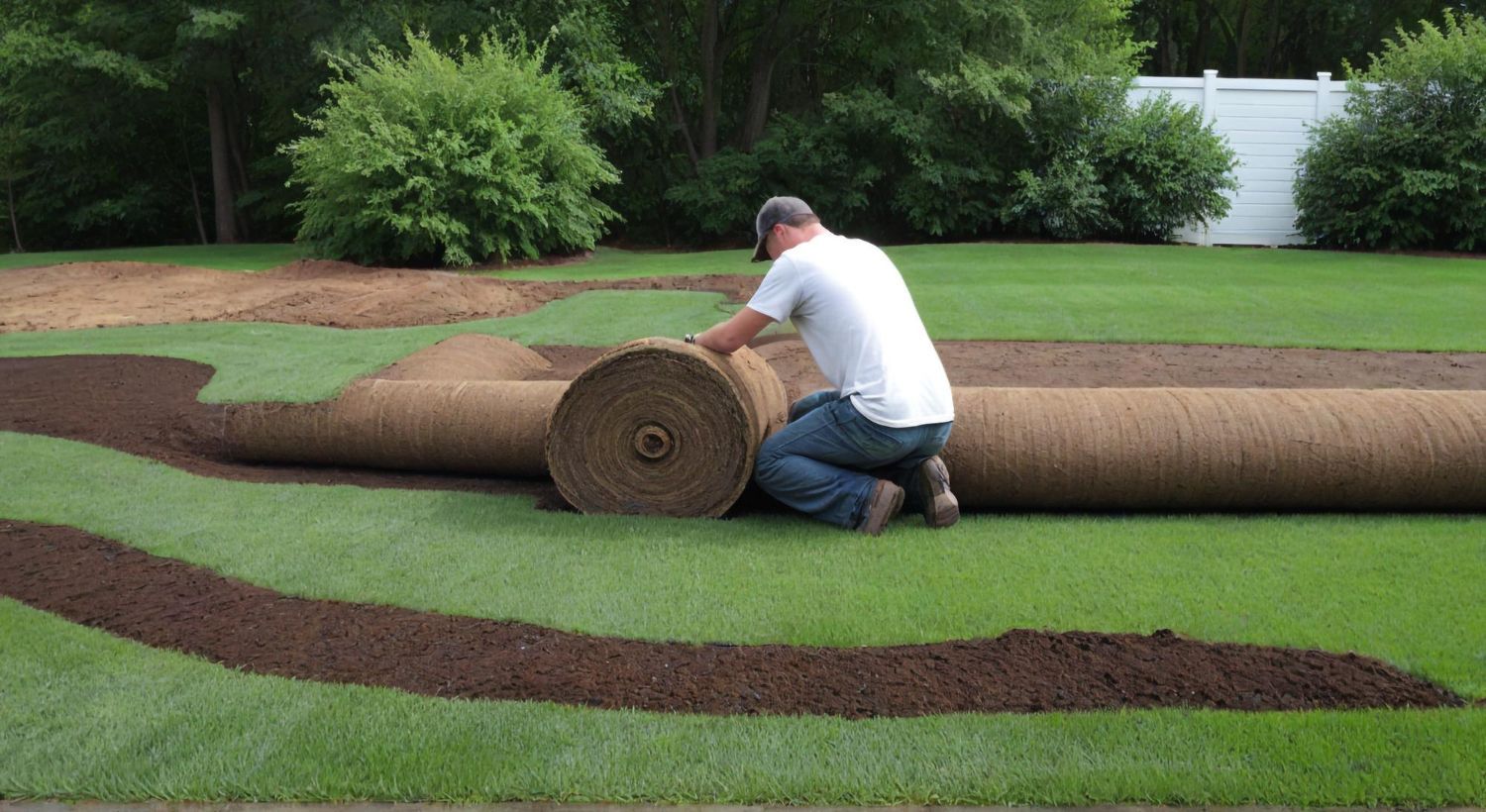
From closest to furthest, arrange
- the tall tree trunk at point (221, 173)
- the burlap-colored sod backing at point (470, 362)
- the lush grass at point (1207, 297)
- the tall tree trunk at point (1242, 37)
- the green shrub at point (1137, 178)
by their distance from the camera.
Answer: the burlap-colored sod backing at point (470, 362)
the lush grass at point (1207, 297)
the green shrub at point (1137, 178)
the tall tree trunk at point (221, 173)
the tall tree trunk at point (1242, 37)

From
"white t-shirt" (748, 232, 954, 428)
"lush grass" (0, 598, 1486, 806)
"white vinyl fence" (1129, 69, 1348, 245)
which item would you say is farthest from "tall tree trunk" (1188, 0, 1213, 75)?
"lush grass" (0, 598, 1486, 806)

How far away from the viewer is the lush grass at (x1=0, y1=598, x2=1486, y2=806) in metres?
3.14

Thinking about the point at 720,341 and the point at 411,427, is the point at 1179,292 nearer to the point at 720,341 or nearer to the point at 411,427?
the point at 720,341

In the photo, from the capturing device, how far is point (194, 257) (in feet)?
79.4

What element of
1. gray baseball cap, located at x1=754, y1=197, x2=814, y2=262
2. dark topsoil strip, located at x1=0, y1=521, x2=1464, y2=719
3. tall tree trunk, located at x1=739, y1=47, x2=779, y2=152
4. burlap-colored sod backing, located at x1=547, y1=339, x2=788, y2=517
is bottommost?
dark topsoil strip, located at x1=0, y1=521, x2=1464, y2=719

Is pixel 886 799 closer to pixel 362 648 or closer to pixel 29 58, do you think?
pixel 362 648

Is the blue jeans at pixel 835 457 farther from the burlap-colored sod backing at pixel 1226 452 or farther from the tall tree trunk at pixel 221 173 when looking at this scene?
the tall tree trunk at pixel 221 173

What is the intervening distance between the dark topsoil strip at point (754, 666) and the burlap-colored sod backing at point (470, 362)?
3550 millimetres

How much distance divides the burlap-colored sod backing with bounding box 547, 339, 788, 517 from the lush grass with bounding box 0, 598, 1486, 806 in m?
2.22

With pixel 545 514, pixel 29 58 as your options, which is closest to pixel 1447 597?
pixel 545 514

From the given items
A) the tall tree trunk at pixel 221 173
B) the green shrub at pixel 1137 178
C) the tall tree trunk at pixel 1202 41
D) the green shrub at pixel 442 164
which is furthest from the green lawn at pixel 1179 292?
the tall tree trunk at pixel 1202 41

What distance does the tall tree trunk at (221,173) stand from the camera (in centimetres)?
3063

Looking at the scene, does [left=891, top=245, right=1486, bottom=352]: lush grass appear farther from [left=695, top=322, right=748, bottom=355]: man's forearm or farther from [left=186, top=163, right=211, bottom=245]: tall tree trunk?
[left=186, top=163, right=211, bottom=245]: tall tree trunk

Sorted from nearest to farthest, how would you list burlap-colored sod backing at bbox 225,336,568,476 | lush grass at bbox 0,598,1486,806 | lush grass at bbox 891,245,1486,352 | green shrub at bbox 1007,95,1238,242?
lush grass at bbox 0,598,1486,806 < burlap-colored sod backing at bbox 225,336,568,476 < lush grass at bbox 891,245,1486,352 < green shrub at bbox 1007,95,1238,242
